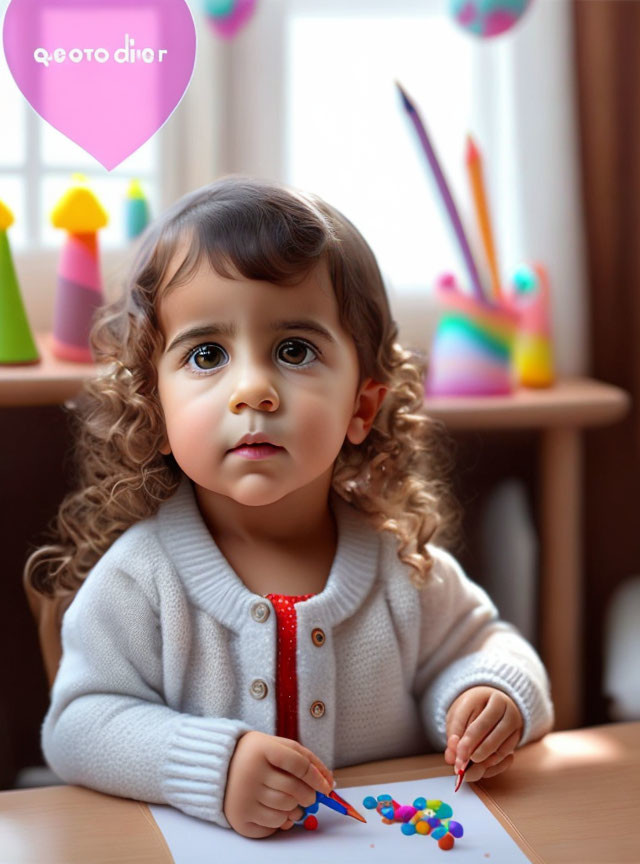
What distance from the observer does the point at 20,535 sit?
4.17ft

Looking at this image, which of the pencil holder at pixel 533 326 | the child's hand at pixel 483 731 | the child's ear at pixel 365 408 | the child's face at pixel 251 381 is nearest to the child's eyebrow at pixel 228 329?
the child's face at pixel 251 381

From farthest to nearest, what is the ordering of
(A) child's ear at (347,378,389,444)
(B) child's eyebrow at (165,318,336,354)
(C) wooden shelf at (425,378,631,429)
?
(C) wooden shelf at (425,378,631,429)
(A) child's ear at (347,378,389,444)
(B) child's eyebrow at (165,318,336,354)

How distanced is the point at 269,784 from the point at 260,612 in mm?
147

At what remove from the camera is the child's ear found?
0.98 meters

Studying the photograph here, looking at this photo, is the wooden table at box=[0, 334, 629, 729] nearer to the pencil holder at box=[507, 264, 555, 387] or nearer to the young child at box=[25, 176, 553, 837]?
the pencil holder at box=[507, 264, 555, 387]

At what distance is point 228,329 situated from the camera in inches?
33.9

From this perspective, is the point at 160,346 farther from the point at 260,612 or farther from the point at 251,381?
the point at 260,612

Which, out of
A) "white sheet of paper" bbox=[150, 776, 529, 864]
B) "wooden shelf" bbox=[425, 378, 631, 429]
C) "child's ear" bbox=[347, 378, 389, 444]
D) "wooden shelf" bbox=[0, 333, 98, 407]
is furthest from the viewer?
"wooden shelf" bbox=[425, 378, 631, 429]

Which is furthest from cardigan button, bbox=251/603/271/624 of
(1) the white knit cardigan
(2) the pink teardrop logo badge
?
(2) the pink teardrop logo badge

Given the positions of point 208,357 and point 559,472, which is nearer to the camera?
point 208,357

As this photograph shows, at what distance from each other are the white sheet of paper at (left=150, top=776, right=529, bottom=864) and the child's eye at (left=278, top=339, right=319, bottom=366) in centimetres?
34

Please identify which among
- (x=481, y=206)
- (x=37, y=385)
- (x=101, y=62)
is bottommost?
(x=37, y=385)

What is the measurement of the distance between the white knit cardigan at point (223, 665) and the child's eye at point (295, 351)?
0.56ft

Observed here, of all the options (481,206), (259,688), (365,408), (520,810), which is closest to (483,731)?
(520,810)
